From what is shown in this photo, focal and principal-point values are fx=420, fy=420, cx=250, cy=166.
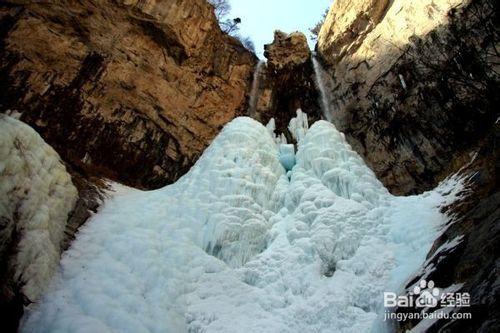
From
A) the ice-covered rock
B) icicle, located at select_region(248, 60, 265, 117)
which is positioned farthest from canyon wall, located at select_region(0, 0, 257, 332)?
the ice-covered rock

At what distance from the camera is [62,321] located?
5938mm

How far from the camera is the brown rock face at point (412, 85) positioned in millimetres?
12953

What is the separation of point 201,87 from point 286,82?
4524 mm

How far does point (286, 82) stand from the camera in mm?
19969

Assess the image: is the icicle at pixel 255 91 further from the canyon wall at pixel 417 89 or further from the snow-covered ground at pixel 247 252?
the snow-covered ground at pixel 247 252

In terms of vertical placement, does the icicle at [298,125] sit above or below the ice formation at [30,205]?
above

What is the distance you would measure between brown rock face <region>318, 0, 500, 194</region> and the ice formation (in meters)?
9.56

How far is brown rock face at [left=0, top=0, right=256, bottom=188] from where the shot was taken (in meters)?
13.8

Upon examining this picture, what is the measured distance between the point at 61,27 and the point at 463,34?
44.7 ft

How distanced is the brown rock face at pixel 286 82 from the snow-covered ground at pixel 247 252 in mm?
8201

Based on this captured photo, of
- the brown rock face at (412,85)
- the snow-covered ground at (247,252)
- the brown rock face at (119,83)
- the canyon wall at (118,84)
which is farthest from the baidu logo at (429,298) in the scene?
the brown rock face at (119,83)

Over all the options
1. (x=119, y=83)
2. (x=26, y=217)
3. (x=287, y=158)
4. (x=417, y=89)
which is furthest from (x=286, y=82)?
(x=26, y=217)

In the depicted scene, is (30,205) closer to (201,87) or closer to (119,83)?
(119,83)

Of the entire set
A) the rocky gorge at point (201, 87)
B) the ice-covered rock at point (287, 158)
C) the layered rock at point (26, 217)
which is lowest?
the layered rock at point (26, 217)
